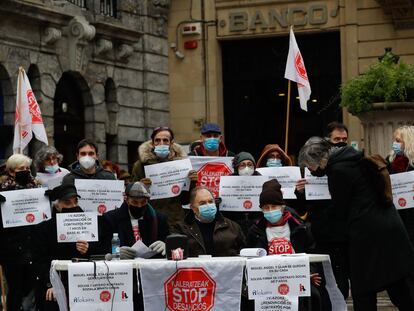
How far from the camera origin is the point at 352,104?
17.3 m

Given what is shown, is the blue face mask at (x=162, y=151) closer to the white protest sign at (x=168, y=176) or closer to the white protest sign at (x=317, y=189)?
the white protest sign at (x=168, y=176)

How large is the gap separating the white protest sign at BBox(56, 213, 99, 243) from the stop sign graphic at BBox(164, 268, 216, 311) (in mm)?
1215

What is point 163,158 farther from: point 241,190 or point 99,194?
point 241,190

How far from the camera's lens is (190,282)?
30.9ft

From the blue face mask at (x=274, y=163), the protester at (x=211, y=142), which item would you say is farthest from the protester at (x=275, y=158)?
the protester at (x=211, y=142)

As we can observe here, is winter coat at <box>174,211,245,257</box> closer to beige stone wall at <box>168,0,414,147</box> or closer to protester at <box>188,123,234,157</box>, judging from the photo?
protester at <box>188,123,234,157</box>

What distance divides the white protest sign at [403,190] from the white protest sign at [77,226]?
2639 millimetres

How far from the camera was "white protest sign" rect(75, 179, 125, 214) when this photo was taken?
1166cm

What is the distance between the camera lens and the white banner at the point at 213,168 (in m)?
11.9

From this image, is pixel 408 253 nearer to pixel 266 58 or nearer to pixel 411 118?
pixel 411 118

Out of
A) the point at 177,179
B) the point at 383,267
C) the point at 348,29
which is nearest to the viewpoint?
the point at 383,267

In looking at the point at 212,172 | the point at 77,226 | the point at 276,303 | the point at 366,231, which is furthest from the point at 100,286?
the point at 212,172

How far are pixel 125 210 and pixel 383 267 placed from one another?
245 centimetres

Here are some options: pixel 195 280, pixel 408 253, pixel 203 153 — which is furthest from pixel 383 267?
pixel 203 153
